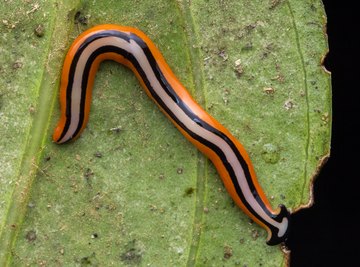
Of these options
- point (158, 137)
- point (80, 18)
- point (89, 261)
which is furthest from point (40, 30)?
point (89, 261)

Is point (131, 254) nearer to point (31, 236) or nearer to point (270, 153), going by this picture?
point (31, 236)

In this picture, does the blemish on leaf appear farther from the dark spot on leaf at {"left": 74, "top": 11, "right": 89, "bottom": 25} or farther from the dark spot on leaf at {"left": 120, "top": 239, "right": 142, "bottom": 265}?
the dark spot on leaf at {"left": 74, "top": 11, "right": 89, "bottom": 25}

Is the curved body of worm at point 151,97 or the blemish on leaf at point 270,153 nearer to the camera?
the curved body of worm at point 151,97

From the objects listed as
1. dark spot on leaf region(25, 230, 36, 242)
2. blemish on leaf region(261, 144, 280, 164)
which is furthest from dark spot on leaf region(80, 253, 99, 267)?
blemish on leaf region(261, 144, 280, 164)

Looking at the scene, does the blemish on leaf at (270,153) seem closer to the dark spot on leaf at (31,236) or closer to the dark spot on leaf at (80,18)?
the dark spot on leaf at (80,18)

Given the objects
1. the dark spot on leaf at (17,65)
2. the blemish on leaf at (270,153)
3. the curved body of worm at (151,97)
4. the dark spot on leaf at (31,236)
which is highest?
the dark spot on leaf at (17,65)

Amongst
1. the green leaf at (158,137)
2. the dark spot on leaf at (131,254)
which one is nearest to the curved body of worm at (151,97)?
the green leaf at (158,137)

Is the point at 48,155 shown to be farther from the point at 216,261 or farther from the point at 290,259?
the point at 290,259
